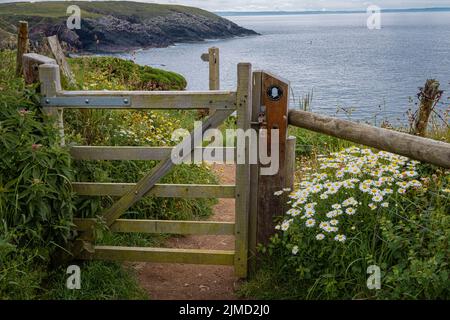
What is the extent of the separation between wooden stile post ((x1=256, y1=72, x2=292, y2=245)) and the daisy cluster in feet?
0.42

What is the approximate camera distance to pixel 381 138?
14.0 feet

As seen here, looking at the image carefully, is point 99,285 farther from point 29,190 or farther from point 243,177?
point 243,177

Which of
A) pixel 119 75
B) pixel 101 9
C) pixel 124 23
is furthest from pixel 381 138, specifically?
pixel 101 9

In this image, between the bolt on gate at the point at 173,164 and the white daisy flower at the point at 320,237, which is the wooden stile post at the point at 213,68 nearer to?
the bolt on gate at the point at 173,164

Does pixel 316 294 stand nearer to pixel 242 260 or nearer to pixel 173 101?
pixel 242 260

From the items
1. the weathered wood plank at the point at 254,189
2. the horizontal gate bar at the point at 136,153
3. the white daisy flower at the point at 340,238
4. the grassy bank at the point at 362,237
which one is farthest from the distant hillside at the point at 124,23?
the white daisy flower at the point at 340,238

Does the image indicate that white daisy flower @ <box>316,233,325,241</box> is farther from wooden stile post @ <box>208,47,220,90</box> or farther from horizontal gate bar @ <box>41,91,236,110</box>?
wooden stile post @ <box>208,47,220,90</box>

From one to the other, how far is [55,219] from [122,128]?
2191 millimetres

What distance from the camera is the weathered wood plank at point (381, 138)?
12.8 ft

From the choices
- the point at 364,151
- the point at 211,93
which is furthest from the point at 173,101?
the point at 364,151

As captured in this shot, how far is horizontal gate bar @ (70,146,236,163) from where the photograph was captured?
4.90m

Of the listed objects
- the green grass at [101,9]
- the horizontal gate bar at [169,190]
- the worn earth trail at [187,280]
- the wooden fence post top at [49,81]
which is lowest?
the worn earth trail at [187,280]

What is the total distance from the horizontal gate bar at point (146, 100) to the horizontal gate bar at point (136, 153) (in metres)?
0.37

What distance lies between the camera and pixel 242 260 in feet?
16.9
